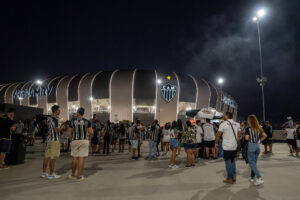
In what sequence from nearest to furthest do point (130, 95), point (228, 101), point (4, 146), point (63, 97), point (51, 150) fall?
point (51, 150)
point (4, 146)
point (130, 95)
point (63, 97)
point (228, 101)

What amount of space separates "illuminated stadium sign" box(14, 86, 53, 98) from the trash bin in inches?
1439

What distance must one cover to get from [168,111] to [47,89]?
2387 cm

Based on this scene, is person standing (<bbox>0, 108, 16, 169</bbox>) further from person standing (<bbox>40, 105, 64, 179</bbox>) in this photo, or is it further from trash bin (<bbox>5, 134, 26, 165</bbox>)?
person standing (<bbox>40, 105, 64, 179</bbox>)

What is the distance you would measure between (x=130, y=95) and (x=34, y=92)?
21.0 m

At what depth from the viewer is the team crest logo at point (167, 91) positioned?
37.1m

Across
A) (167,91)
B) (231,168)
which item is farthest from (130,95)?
(231,168)

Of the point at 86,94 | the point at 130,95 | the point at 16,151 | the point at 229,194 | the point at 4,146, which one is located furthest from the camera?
the point at 86,94

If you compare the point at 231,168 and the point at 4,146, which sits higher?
the point at 4,146

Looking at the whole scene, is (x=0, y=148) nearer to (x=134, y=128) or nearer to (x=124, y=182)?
(x=124, y=182)

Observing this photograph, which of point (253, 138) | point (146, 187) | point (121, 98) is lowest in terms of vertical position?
point (146, 187)

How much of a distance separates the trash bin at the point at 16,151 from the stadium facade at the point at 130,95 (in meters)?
27.1

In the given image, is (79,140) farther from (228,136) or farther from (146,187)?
(228,136)

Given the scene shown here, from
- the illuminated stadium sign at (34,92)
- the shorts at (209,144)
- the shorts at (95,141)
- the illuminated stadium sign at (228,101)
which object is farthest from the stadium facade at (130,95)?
the shorts at (209,144)

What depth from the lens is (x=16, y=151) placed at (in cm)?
762
